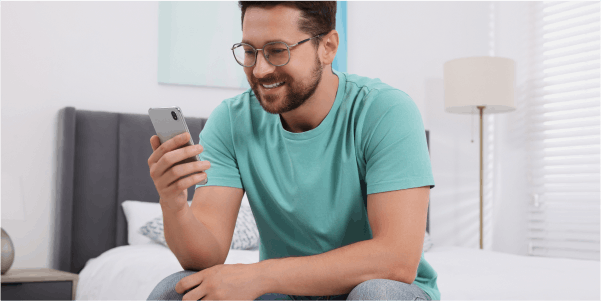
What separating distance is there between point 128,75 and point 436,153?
2148 mm

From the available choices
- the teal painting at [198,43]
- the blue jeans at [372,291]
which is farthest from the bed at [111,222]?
the blue jeans at [372,291]

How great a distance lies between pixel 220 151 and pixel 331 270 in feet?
1.54

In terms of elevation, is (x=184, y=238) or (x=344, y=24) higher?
(x=344, y=24)

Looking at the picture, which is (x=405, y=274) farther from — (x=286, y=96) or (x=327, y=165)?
(x=286, y=96)

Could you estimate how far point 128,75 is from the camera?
2789 millimetres

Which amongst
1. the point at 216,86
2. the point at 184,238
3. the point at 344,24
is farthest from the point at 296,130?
the point at 344,24

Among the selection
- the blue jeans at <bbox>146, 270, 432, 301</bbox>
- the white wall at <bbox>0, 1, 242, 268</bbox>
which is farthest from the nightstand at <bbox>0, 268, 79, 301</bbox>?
the blue jeans at <bbox>146, 270, 432, 301</bbox>

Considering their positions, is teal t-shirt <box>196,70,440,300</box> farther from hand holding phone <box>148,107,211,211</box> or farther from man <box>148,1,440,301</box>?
hand holding phone <box>148,107,211,211</box>

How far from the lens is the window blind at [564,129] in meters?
3.14

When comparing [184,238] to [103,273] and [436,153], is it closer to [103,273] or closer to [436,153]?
[103,273]

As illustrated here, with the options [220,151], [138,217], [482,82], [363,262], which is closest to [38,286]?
[138,217]

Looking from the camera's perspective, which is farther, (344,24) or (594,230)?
(344,24)

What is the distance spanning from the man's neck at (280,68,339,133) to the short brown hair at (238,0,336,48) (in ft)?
0.35

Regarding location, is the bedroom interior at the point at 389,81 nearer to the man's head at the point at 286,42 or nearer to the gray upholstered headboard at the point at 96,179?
the gray upholstered headboard at the point at 96,179
